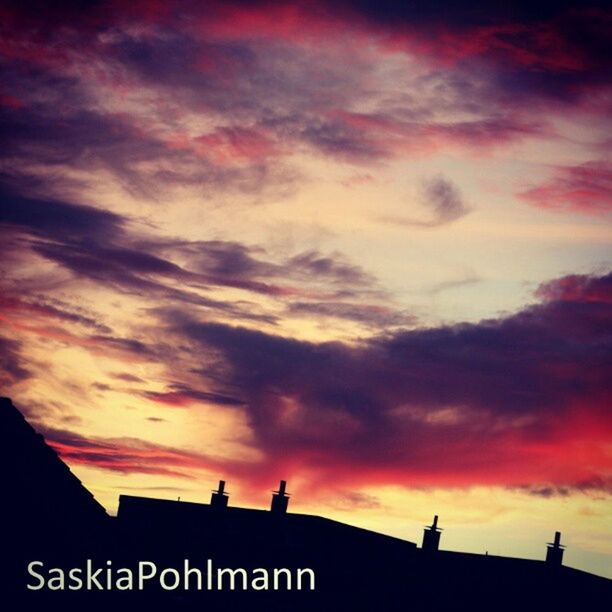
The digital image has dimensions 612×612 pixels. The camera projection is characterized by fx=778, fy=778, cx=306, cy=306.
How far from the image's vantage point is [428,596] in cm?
3212

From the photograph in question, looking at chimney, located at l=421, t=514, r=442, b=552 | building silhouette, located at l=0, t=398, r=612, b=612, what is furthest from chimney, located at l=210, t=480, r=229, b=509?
chimney, located at l=421, t=514, r=442, b=552

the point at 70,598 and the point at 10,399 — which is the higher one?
the point at 10,399

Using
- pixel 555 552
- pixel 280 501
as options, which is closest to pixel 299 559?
pixel 280 501

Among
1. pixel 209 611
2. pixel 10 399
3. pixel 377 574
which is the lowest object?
pixel 209 611

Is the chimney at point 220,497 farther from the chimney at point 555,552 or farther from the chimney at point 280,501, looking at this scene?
the chimney at point 555,552

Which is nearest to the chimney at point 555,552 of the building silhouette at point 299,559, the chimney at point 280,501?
the building silhouette at point 299,559

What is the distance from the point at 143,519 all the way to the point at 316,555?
298 inches

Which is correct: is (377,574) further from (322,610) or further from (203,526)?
(203,526)

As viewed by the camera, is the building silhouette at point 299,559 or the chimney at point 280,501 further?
the chimney at point 280,501

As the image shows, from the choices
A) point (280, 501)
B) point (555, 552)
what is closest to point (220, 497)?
point (280, 501)

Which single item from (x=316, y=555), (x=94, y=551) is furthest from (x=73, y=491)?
(x=316, y=555)

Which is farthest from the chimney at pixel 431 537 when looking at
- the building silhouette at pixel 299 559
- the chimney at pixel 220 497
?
the chimney at pixel 220 497

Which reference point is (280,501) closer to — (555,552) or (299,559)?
(299,559)

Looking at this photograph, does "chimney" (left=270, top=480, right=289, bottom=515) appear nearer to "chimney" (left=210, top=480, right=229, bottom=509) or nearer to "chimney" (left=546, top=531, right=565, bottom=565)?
"chimney" (left=210, top=480, right=229, bottom=509)
